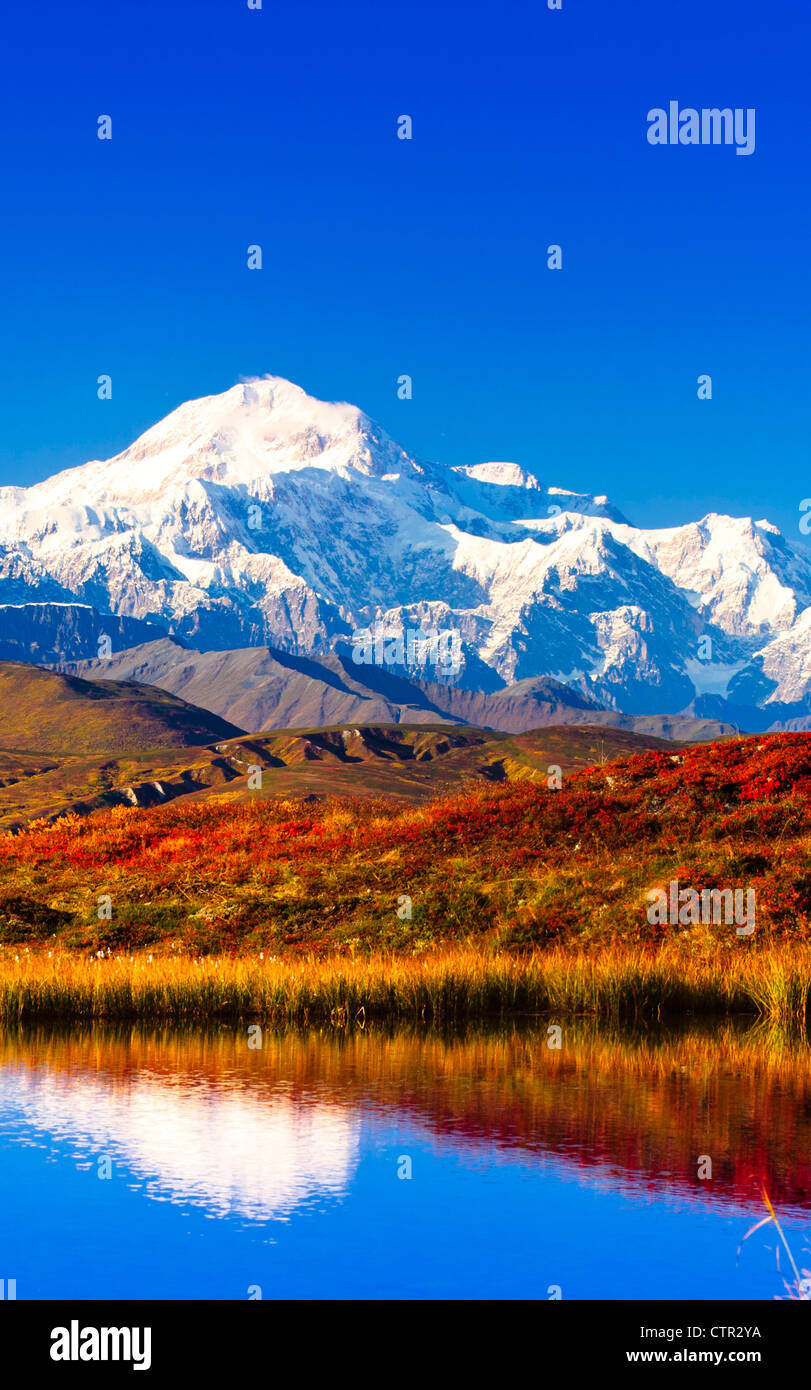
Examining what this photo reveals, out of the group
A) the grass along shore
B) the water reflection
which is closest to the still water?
the water reflection

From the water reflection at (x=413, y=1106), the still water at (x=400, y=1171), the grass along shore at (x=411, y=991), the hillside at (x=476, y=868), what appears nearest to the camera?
the still water at (x=400, y=1171)

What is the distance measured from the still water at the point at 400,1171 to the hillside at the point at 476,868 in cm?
1102

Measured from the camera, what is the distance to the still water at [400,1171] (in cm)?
1209

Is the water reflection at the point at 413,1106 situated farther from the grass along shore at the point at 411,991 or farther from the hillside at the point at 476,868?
the hillside at the point at 476,868

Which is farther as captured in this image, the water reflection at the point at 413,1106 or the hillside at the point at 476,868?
the hillside at the point at 476,868

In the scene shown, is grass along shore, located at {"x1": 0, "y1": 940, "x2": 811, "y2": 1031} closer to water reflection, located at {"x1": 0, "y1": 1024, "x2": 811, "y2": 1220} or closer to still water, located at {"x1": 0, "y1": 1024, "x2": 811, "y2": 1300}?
water reflection, located at {"x1": 0, "y1": 1024, "x2": 811, "y2": 1220}

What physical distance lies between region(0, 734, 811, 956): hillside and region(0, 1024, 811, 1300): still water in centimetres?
1102

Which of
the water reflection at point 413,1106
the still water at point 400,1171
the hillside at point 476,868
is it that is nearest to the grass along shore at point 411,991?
the water reflection at point 413,1106

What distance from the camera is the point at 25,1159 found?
15430mm

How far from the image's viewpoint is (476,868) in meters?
39.2

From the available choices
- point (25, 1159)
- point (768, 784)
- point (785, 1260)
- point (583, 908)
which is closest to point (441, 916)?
point (583, 908)

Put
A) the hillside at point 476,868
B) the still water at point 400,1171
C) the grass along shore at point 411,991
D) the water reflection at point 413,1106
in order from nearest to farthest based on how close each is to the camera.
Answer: the still water at point 400,1171 < the water reflection at point 413,1106 < the grass along shore at point 411,991 < the hillside at point 476,868
